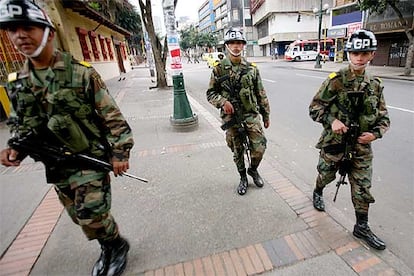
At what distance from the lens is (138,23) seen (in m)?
39.6

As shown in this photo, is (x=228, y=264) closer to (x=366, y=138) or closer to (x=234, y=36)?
(x=366, y=138)

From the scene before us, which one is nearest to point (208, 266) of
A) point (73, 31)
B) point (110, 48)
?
point (73, 31)

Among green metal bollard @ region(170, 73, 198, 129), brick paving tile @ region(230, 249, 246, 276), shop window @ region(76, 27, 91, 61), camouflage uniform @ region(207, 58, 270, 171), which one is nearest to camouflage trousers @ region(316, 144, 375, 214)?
camouflage uniform @ region(207, 58, 270, 171)

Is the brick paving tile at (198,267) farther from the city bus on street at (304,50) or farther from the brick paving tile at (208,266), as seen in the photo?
the city bus on street at (304,50)

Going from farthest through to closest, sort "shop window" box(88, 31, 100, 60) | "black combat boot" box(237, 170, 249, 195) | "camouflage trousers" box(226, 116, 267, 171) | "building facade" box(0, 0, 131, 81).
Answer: "shop window" box(88, 31, 100, 60)
"building facade" box(0, 0, 131, 81)
"black combat boot" box(237, 170, 249, 195)
"camouflage trousers" box(226, 116, 267, 171)

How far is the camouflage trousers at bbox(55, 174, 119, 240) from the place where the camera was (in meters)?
1.85

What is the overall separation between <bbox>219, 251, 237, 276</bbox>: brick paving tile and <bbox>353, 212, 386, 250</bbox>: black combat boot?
1.20 m

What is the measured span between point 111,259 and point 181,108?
400 centimetres

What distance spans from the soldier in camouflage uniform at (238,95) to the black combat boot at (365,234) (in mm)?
1242

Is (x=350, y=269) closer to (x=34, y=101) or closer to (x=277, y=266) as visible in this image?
(x=277, y=266)

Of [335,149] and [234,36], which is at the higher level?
[234,36]

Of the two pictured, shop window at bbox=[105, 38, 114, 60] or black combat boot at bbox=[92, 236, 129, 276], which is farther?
shop window at bbox=[105, 38, 114, 60]

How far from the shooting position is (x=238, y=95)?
9.75 feet

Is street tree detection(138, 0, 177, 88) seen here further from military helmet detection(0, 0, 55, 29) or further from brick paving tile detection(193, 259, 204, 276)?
brick paving tile detection(193, 259, 204, 276)
